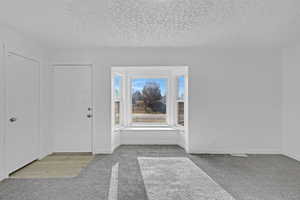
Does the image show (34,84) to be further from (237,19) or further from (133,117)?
(237,19)

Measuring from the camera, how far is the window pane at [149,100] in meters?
5.34

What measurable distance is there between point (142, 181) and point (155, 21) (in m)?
2.33

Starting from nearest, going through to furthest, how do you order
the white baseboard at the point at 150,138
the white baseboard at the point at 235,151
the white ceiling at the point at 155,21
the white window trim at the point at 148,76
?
the white ceiling at the point at 155,21 < the white baseboard at the point at 235,151 < the white baseboard at the point at 150,138 < the white window trim at the point at 148,76

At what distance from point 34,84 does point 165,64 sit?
2.71m

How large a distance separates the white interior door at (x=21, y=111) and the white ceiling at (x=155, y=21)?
63 cm

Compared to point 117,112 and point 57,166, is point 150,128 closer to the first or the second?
point 117,112

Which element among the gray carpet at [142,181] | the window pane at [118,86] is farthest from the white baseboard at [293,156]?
the window pane at [118,86]

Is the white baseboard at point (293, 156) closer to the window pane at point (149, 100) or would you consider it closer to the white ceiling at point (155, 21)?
the white ceiling at point (155, 21)

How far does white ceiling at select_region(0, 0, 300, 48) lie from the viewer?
2.21 meters

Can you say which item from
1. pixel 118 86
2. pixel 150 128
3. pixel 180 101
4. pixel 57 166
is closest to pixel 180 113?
pixel 180 101

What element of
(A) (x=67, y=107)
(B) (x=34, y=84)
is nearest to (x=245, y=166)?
(A) (x=67, y=107)

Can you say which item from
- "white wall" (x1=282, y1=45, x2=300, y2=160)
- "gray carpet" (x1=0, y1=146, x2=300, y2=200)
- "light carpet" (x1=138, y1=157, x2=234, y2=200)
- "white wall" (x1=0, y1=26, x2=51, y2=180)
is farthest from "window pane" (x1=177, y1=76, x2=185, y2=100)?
"white wall" (x1=0, y1=26, x2=51, y2=180)

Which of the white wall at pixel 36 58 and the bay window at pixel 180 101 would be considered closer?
the white wall at pixel 36 58

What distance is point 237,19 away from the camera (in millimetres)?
2633
